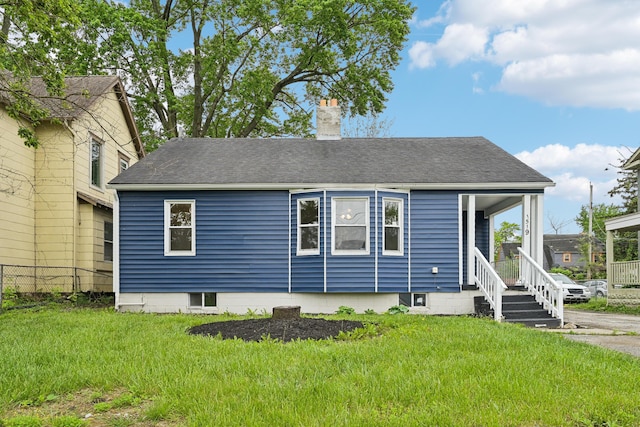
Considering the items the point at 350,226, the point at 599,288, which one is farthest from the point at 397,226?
the point at 599,288

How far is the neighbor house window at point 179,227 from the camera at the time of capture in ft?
48.1

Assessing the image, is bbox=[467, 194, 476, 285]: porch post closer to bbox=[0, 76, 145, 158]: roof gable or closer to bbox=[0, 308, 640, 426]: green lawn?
bbox=[0, 308, 640, 426]: green lawn

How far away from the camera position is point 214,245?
14.6m

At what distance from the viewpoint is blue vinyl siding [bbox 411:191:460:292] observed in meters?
14.4

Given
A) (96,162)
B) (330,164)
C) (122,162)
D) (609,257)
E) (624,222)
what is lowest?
(609,257)

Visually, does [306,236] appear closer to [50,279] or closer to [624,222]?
[50,279]

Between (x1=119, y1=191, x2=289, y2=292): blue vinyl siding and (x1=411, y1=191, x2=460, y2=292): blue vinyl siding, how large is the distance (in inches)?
128

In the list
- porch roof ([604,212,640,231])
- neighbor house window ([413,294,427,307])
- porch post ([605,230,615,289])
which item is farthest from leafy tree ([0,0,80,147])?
porch post ([605,230,615,289])

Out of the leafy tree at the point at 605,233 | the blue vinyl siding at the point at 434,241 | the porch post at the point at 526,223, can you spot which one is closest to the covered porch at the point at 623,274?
the porch post at the point at 526,223

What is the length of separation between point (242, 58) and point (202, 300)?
51.2 ft

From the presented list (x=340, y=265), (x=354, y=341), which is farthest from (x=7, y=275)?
(x=354, y=341)

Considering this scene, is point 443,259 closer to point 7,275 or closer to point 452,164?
point 452,164

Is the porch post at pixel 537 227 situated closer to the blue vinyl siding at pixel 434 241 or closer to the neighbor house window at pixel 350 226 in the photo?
the blue vinyl siding at pixel 434 241

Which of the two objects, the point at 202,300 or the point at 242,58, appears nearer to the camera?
the point at 202,300
